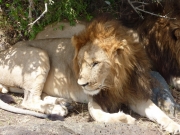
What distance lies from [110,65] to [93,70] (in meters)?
0.20

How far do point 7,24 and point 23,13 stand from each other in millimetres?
640

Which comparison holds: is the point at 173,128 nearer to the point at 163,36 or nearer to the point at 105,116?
the point at 105,116

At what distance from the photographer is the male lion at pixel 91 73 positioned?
3.89 meters

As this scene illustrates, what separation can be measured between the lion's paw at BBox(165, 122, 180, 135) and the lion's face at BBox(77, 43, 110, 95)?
82 cm

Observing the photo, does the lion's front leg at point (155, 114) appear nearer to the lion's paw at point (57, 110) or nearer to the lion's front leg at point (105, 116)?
the lion's front leg at point (105, 116)

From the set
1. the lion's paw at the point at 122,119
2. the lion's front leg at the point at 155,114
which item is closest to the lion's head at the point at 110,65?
the lion's front leg at the point at 155,114

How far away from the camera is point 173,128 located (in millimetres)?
3805

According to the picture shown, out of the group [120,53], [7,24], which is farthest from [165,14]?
[7,24]

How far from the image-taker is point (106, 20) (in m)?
4.21

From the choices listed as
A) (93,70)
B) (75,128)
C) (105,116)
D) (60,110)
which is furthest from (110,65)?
(60,110)

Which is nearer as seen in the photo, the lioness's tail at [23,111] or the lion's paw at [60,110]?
the lioness's tail at [23,111]

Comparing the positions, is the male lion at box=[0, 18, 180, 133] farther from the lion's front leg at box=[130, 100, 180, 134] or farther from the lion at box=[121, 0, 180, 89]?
the lion at box=[121, 0, 180, 89]

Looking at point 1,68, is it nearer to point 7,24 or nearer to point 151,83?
point 7,24

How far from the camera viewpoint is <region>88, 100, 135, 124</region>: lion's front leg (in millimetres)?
3922
